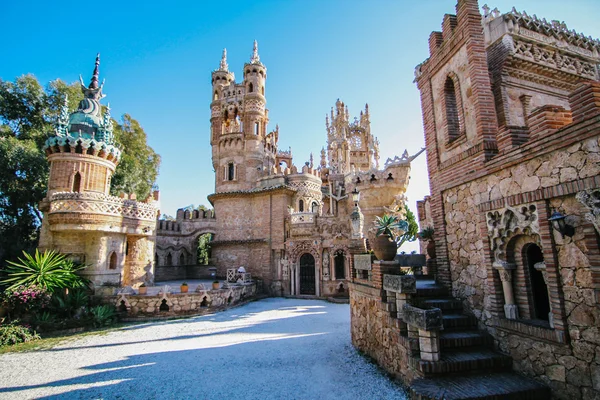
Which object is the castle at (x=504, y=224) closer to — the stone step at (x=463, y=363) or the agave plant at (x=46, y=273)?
the stone step at (x=463, y=363)

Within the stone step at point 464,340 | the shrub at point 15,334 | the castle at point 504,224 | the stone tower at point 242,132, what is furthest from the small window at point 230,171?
the stone step at point 464,340

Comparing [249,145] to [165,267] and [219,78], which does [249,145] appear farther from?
[165,267]

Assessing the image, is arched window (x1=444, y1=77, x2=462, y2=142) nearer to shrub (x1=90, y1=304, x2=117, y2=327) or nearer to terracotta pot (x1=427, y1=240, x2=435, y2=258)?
terracotta pot (x1=427, y1=240, x2=435, y2=258)

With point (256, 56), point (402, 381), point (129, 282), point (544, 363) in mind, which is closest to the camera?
point (544, 363)

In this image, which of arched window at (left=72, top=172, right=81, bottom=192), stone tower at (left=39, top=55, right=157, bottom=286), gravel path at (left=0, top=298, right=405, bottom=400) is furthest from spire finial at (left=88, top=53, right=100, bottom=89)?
gravel path at (left=0, top=298, right=405, bottom=400)

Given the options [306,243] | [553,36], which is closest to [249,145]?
[306,243]

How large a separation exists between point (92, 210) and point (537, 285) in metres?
17.8

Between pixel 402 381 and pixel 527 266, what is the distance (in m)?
3.21

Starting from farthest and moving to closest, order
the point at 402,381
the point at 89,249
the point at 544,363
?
1. the point at 89,249
2. the point at 402,381
3. the point at 544,363

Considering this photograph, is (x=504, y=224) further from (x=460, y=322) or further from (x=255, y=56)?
(x=255, y=56)

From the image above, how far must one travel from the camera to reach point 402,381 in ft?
19.6

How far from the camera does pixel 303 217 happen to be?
2197 cm

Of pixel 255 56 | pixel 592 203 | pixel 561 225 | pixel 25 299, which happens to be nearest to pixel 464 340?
pixel 561 225

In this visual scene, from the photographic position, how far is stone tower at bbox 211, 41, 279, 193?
27750mm
